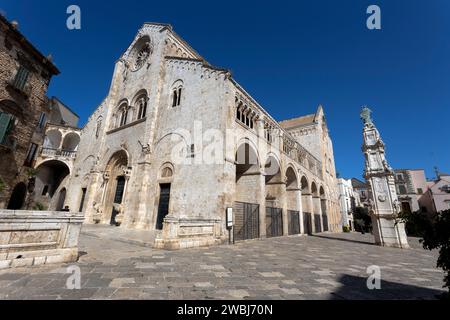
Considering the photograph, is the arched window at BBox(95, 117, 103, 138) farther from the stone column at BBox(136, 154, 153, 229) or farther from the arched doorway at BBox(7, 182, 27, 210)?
the stone column at BBox(136, 154, 153, 229)

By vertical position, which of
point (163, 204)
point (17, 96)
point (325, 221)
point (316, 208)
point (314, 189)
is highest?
point (17, 96)

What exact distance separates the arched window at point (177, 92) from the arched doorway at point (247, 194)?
19.7 ft

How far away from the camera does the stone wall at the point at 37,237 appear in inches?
167

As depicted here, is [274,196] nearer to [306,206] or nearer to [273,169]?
[273,169]

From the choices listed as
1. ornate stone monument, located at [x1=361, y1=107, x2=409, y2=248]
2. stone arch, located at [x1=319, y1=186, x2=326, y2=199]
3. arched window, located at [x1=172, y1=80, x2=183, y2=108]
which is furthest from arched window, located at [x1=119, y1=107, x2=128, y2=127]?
stone arch, located at [x1=319, y1=186, x2=326, y2=199]

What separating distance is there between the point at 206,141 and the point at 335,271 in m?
9.34

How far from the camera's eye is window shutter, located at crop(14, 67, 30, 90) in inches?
496

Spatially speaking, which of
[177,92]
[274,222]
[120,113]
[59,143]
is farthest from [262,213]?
[59,143]

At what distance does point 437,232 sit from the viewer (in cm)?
269

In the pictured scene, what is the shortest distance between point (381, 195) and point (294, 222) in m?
7.42

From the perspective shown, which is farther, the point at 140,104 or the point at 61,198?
the point at 61,198

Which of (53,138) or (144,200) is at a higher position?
(53,138)
